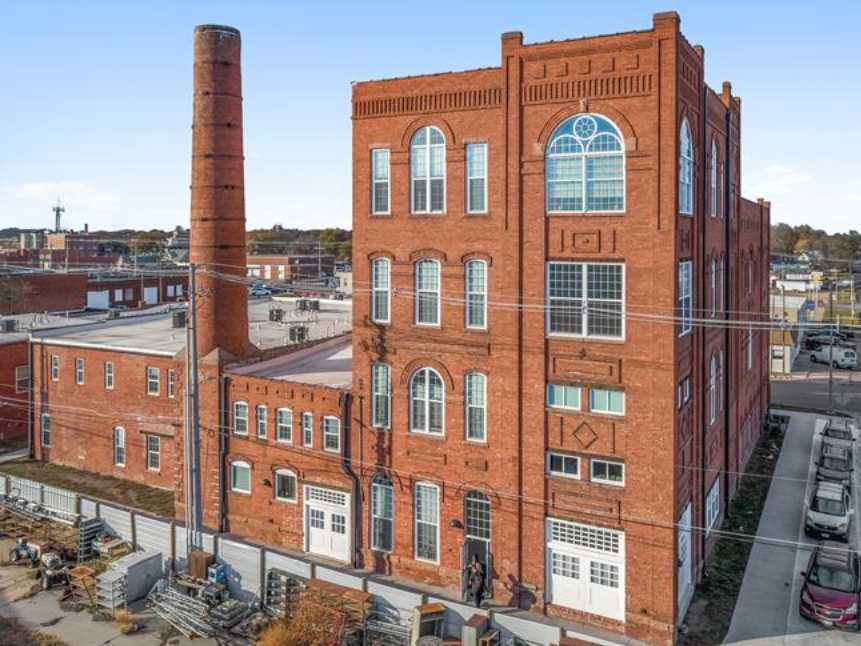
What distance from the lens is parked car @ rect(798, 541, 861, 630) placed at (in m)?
19.2

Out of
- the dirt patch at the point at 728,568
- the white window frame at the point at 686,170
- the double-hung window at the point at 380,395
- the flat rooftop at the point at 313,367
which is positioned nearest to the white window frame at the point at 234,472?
the flat rooftop at the point at 313,367

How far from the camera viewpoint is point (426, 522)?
21.9 meters

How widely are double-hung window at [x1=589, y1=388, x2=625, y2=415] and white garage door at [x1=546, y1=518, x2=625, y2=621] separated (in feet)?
10.3

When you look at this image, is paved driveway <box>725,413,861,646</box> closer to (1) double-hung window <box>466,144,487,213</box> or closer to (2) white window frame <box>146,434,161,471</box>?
(1) double-hung window <box>466,144,487,213</box>

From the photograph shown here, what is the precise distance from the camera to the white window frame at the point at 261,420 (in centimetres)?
2498

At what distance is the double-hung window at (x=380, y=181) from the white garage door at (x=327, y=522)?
9.19 metres

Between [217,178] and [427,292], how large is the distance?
10.3 metres

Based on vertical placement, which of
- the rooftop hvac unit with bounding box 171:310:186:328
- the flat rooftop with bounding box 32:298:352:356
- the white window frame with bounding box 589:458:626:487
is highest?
the rooftop hvac unit with bounding box 171:310:186:328

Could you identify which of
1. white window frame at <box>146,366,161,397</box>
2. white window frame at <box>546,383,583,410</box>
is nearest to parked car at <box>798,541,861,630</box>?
white window frame at <box>546,383,583,410</box>

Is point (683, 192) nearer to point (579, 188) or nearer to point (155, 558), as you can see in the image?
point (579, 188)

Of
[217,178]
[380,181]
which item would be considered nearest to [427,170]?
[380,181]

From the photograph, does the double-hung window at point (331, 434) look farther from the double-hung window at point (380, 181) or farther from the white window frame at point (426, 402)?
the double-hung window at point (380, 181)

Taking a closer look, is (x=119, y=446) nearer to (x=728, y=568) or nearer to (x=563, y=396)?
(x=563, y=396)

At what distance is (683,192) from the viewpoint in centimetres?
1991
